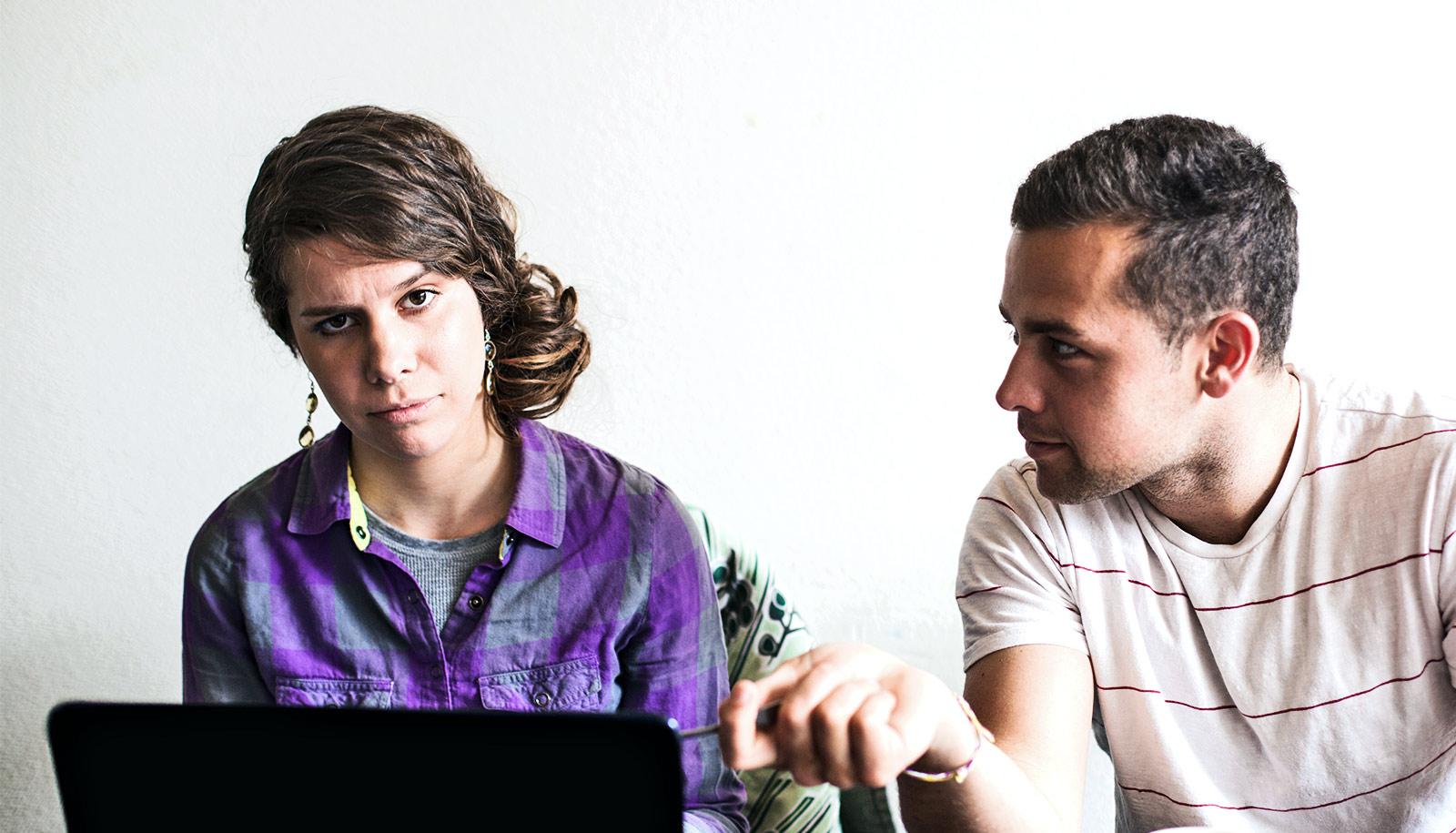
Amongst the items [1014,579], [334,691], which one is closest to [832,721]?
[1014,579]

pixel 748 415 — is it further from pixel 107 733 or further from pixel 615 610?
pixel 107 733

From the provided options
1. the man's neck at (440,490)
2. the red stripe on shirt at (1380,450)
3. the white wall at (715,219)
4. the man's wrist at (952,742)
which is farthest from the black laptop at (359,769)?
the white wall at (715,219)

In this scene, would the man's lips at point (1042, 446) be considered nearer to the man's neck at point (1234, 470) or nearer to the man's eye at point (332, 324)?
the man's neck at point (1234, 470)

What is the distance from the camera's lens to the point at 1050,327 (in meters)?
1.05

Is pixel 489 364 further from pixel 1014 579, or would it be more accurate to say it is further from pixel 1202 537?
pixel 1202 537

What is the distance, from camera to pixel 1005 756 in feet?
3.12

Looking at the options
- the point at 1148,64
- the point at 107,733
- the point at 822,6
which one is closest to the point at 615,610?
the point at 107,733

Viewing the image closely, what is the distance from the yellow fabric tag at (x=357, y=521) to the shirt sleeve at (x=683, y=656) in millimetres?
266

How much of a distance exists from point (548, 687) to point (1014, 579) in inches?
17.0

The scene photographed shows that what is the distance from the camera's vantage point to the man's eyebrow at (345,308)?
114 cm

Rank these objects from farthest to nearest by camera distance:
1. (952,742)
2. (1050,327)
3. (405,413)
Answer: (405,413), (1050,327), (952,742)

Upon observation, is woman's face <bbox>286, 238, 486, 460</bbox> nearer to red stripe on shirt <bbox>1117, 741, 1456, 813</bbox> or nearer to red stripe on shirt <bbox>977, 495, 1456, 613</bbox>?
red stripe on shirt <bbox>977, 495, 1456, 613</bbox>

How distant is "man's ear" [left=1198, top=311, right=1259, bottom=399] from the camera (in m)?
1.08

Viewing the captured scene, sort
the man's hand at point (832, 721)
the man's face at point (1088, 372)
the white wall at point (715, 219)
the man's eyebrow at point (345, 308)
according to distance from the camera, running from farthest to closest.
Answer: the white wall at point (715, 219)
the man's eyebrow at point (345, 308)
the man's face at point (1088, 372)
the man's hand at point (832, 721)
